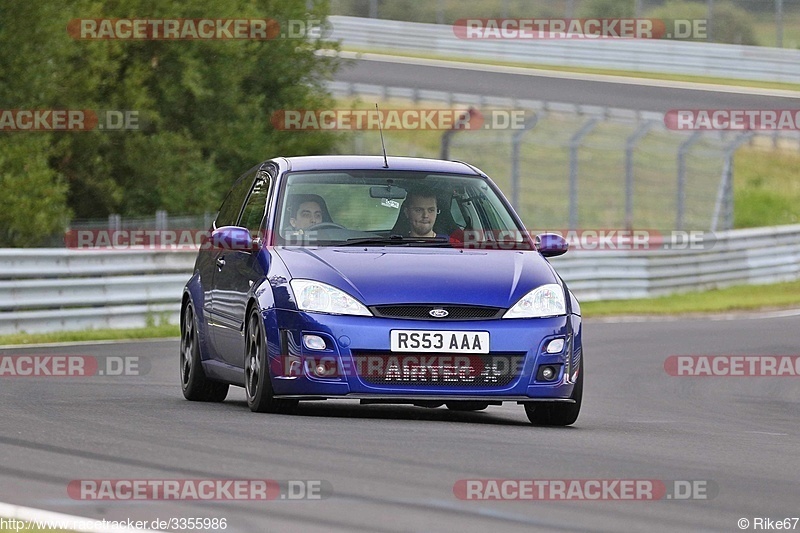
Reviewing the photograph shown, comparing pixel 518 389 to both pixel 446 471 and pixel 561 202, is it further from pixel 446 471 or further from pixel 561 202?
pixel 561 202

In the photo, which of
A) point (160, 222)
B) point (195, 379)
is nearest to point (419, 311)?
point (195, 379)

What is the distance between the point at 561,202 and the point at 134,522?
28356 mm

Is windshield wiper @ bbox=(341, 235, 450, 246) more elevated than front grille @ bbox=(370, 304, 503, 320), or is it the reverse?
Answer: windshield wiper @ bbox=(341, 235, 450, 246)

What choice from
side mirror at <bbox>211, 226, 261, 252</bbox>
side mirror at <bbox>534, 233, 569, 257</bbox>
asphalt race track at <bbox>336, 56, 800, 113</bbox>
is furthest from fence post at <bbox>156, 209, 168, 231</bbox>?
asphalt race track at <bbox>336, 56, 800, 113</bbox>

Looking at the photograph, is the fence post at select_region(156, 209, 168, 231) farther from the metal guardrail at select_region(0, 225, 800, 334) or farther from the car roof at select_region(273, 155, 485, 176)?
the car roof at select_region(273, 155, 485, 176)

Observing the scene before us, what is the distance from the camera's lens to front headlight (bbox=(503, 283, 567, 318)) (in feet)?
30.8

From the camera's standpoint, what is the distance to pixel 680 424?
10570mm

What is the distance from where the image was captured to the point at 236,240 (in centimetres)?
1009

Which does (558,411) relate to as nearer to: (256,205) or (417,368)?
(417,368)

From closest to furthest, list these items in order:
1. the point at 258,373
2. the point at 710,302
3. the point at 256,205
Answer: the point at 258,373 → the point at 256,205 → the point at 710,302

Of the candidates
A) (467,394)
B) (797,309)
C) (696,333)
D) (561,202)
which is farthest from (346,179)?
(561,202)

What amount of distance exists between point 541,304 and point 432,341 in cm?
70

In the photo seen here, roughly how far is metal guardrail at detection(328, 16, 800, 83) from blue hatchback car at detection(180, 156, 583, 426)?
1408 inches

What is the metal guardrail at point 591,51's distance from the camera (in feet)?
151
